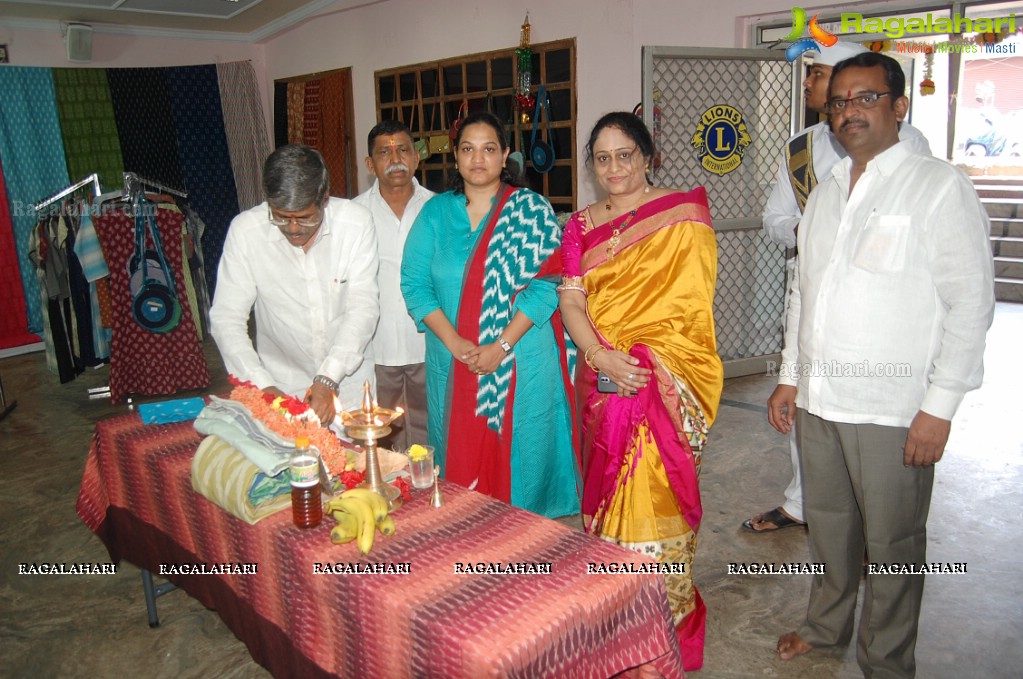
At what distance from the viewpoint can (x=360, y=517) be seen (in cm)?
149

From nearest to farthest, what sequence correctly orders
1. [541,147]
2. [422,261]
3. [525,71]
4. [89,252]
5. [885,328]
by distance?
[885,328] → [422,261] → [89,252] → [525,71] → [541,147]

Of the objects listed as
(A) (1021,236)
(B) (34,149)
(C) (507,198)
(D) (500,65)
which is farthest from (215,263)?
(A) (1021,236)

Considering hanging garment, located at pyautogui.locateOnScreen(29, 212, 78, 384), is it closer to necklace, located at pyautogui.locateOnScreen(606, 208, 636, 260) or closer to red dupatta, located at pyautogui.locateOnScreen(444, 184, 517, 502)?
red dupatta, located at pyautogui.locateOnScreen(444, 184, 517, 502)

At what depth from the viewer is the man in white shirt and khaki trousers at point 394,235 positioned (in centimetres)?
303

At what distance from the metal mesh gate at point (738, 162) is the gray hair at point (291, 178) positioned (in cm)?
266

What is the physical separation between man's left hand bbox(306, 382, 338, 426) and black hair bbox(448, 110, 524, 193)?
883mm

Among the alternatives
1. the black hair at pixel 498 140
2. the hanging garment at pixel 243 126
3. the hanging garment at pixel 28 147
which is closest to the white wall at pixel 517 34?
the hanging garment at pixel 243 126

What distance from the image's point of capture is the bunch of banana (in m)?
1.48

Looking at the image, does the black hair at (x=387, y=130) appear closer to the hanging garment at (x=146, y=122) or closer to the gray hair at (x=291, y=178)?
the gray hair at (x=291, y=178)

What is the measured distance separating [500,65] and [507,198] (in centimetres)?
380

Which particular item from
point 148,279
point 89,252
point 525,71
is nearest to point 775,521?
point 525,71

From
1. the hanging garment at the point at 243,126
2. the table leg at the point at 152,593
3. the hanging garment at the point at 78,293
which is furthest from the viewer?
the hanging garment at the point at 243,126

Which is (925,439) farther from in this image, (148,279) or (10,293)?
(10,293)

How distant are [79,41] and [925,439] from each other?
797 centimetres
